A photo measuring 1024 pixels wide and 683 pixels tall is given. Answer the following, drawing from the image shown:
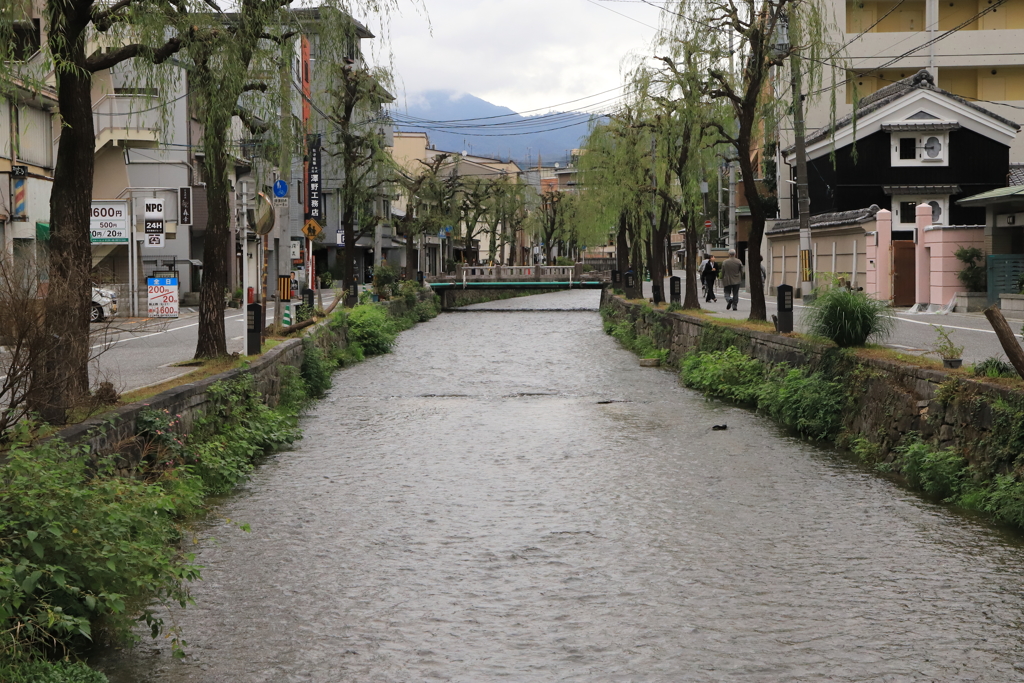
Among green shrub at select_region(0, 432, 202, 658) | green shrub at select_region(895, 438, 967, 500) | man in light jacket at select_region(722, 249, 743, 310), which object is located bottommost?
green shrub at select_region(895, 438, 967, 500)

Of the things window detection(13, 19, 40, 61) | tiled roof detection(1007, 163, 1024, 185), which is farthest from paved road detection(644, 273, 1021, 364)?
tiled roof detection(1007, 163, 1024, 185)

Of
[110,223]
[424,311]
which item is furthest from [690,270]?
[424,311]

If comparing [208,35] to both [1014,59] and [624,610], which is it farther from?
[1014,59]

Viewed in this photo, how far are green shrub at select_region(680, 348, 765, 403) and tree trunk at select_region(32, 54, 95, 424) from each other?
11403mm

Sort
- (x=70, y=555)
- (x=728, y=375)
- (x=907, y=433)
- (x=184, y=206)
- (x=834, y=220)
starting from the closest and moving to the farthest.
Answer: (x=70, y=555) → (x=907, y=433) → (x=728, y=375) → (x=834, y=220) → (x=184, y=206)

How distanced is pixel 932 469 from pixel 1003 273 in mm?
17770

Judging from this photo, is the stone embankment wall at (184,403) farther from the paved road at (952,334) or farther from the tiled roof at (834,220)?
the tiled roof at (834,220)

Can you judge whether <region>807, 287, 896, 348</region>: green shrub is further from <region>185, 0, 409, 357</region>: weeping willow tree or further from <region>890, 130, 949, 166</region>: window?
<region>890, 130, 949, 166</region>: window

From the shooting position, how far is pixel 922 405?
11.9 meters

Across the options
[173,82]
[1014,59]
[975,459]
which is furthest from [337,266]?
[975,459]

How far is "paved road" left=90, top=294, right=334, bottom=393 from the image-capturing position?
10.4m

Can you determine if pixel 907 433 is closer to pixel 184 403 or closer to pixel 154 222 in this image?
pixel 184 403

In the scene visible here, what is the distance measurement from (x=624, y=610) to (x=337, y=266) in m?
66.4

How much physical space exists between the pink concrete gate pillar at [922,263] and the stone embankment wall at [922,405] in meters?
13.6
